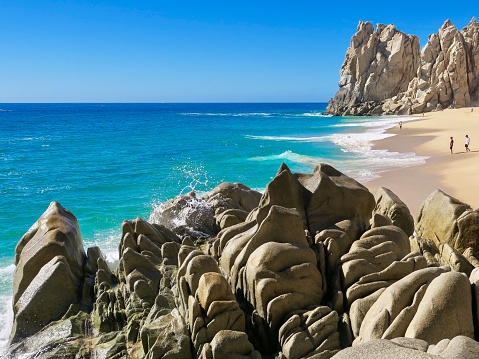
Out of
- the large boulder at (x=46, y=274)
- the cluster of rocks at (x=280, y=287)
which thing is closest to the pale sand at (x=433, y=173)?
the cluster of rocks at (x=280, y=287)

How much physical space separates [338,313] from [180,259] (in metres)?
3.32

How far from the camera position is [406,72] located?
10894 centimetres

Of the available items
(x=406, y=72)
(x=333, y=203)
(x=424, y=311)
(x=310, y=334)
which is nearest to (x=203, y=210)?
(x=333, y=203)

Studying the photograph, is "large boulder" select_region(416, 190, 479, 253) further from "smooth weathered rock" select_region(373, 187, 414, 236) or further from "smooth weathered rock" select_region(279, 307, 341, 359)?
"smooth weathered rock" select_region(279, 307, 341, 359)

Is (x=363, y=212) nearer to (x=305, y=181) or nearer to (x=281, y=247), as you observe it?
(x=305, y=181)

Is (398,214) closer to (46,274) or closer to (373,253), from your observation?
(373,253)

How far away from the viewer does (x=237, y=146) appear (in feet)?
179

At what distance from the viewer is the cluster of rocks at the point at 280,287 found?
6414 mm

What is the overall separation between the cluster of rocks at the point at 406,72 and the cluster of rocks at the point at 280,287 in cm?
9160

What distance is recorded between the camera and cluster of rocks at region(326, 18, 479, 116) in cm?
9300

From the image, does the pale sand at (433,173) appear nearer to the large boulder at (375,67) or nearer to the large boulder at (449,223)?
the large boulder at (449,223)

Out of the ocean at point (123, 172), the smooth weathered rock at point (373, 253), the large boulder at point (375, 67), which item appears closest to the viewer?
the smooth weathered rock at point (373, 253)

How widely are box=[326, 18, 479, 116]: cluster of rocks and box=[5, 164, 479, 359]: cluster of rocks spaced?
91598 mm

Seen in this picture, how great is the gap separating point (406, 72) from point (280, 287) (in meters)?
112
